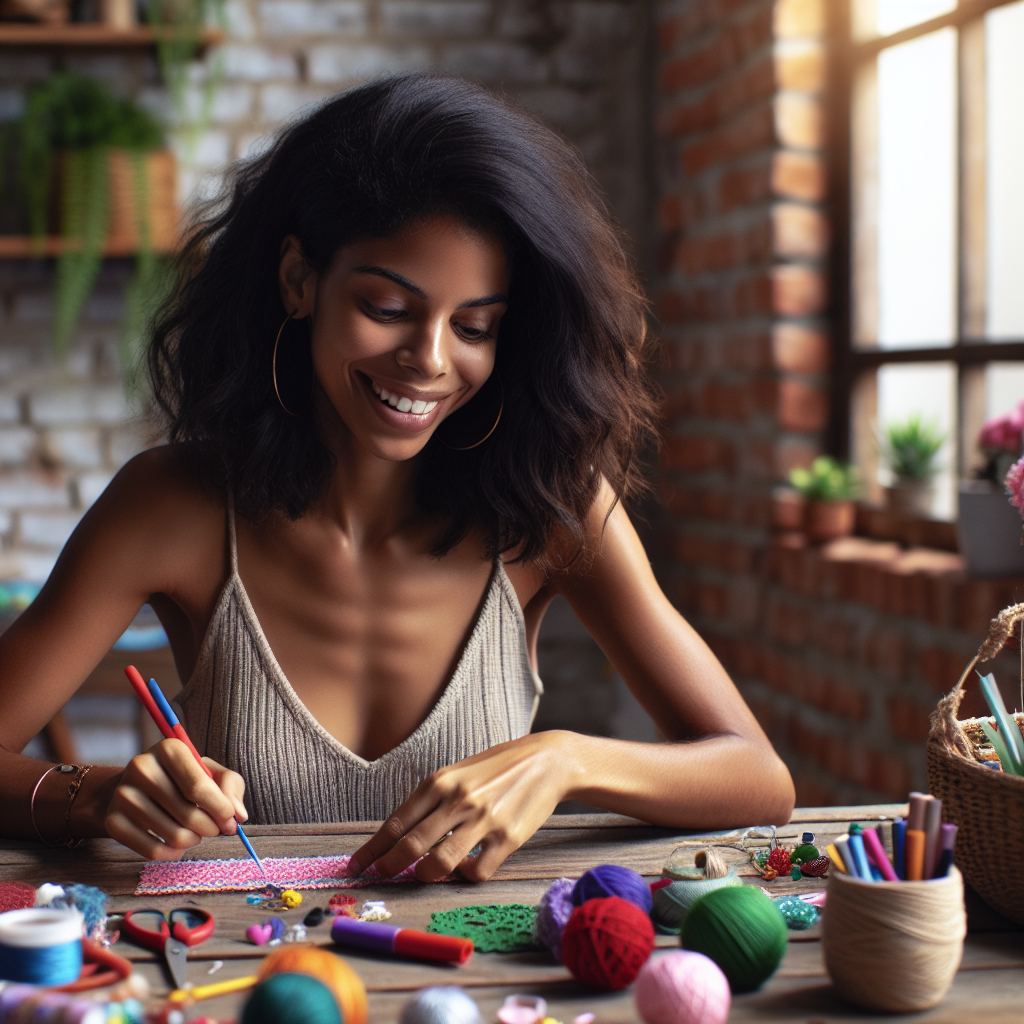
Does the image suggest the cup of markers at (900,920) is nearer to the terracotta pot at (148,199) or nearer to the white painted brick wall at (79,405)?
the terracotta pot at (148,199)

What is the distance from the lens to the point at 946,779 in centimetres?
82

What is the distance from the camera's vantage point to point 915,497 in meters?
1.97

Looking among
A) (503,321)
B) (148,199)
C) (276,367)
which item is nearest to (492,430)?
(503,321)

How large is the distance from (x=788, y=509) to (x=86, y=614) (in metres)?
1.37

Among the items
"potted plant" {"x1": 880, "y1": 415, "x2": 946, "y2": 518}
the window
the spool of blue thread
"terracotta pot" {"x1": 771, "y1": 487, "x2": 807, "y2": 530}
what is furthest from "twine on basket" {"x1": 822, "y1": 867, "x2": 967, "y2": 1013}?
"terracotta pot" {"x1": 771, "y1": 487, "x2": 807, "y2": 530}

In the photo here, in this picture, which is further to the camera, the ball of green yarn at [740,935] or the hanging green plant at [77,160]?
the hanging green plant at [77,160]

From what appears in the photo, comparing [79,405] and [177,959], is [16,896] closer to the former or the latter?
[177,959]

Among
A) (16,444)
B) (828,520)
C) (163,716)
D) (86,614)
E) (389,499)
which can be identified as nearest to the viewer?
(163,716)

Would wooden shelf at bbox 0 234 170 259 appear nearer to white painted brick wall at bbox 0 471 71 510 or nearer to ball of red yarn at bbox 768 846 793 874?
white painted brick wall at bbox 0 471 71 510

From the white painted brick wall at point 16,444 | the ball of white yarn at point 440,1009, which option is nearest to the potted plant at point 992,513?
the ball of white yarn at point 440,1009

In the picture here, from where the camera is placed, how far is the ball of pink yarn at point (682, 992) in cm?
63

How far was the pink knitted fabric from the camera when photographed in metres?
0.86

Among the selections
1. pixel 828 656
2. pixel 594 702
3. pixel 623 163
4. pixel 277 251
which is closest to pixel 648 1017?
pixel 277 251

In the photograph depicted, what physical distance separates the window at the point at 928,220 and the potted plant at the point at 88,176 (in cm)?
140
